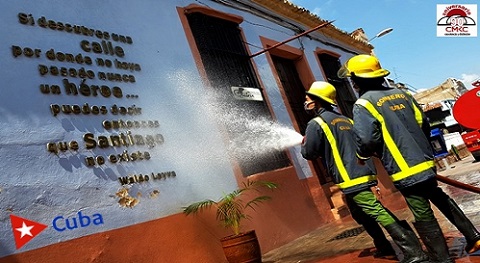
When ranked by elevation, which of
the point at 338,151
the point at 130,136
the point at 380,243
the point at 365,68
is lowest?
the point at 380,243

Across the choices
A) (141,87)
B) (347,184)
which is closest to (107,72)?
(141,87)

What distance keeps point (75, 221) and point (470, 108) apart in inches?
148

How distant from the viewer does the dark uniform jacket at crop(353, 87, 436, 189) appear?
2.84 meters


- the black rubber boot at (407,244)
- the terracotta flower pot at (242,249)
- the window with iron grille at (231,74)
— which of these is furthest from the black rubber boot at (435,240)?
the window with iron grille at (231,74)

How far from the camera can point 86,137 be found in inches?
177

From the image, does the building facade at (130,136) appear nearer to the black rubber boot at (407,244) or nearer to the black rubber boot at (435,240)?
the black rubber boot at (407,244)

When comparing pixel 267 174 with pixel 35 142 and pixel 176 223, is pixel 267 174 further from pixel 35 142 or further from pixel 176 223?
pixel 35 142

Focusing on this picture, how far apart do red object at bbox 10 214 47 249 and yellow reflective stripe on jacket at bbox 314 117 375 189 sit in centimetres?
290

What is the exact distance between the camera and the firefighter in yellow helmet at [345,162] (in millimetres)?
3533

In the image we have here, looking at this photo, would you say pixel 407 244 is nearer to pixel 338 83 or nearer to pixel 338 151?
pixel 338 151

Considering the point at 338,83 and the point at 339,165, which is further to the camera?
the point at 338,83

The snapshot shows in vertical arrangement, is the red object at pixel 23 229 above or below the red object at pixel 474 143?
above

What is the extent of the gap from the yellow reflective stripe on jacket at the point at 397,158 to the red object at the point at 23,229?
128 inches

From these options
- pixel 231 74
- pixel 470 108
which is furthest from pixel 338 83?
pixel 470 108
